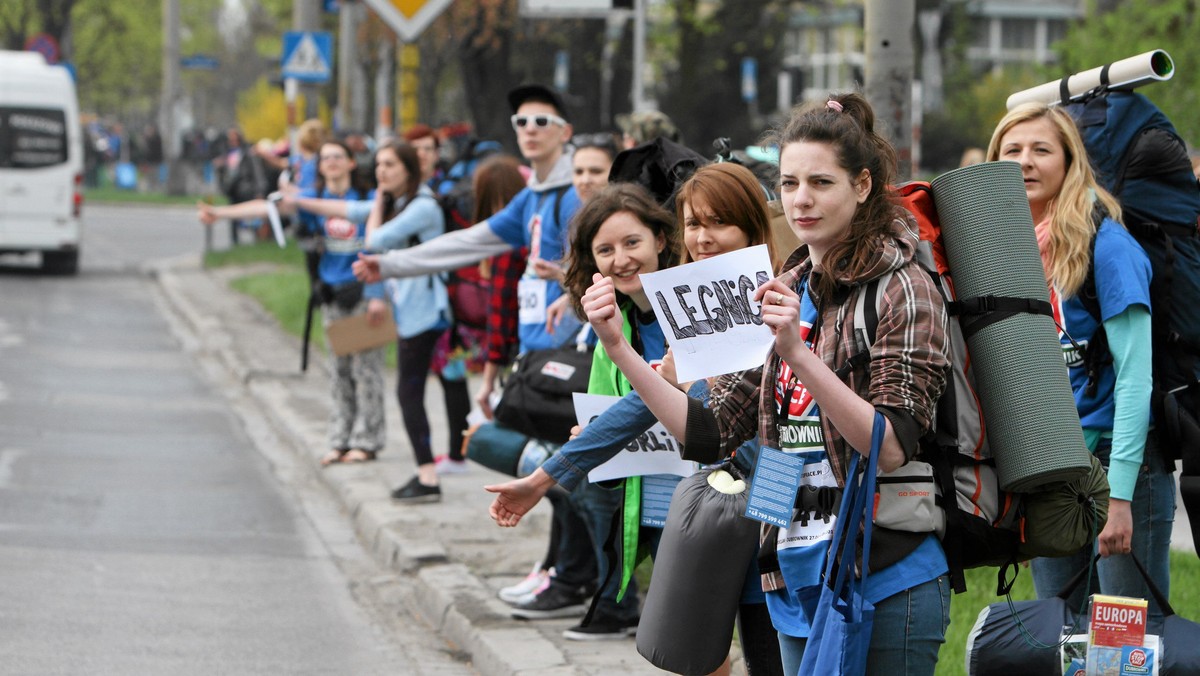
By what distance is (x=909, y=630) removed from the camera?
327 centimetres

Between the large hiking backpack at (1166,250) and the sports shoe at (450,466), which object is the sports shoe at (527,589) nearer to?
the large hiking backpack at (1166,250)

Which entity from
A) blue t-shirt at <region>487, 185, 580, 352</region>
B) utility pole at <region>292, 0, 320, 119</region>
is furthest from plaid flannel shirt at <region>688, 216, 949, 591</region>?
utility pole at <region>292, 0, 320, 119</region>

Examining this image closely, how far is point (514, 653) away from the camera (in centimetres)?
591

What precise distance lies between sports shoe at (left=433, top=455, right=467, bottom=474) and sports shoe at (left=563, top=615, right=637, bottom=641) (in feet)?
12.9

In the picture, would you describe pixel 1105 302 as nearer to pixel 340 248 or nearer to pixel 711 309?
pixel 711 309

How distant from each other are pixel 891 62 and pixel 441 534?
327cm

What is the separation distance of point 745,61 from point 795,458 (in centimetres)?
3467

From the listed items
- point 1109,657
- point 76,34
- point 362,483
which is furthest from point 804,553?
point 76,34

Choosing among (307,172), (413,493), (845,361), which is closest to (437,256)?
(413,493)

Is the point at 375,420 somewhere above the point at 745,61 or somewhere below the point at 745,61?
below

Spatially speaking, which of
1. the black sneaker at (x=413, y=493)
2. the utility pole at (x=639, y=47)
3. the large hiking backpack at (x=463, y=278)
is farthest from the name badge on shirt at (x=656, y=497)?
the utility pole at (x=639, y=47)

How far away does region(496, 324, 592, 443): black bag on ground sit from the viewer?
582 cm

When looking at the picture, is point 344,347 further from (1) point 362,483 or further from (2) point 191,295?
(2) point 191,295

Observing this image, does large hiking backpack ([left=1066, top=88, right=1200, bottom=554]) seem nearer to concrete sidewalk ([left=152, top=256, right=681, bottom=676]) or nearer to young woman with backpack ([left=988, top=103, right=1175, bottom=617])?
young woman with backpack ([left=988, top=103, right=1175, bottom=617])
